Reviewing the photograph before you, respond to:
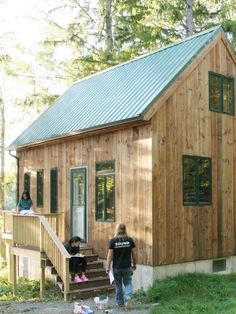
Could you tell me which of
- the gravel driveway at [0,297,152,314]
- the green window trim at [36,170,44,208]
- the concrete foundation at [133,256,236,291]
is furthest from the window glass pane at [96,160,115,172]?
the green window trim at [36,170,44,208]

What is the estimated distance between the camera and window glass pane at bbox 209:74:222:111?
14541 mm

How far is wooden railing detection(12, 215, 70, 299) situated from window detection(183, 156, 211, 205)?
3607mm

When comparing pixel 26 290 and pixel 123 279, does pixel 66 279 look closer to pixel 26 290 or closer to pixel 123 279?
pixel 123 279

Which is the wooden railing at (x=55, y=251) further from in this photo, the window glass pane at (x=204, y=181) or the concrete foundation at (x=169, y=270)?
the window glass pane at (x=204, y=181)

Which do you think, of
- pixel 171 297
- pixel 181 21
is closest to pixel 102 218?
pixel 171 297

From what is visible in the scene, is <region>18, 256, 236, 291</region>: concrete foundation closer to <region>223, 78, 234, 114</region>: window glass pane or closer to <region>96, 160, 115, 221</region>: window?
<region>96, 160, 115, 221</region>: window

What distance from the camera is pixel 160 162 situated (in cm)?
1280

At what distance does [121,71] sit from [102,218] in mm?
5795

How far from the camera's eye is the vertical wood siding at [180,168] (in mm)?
12766

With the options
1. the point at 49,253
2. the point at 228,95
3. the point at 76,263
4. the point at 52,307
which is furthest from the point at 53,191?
the point at 228,95

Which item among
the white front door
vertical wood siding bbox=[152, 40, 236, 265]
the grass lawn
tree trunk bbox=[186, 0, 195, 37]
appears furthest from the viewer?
tree trunk bbox=[186, 0, 195, 37]

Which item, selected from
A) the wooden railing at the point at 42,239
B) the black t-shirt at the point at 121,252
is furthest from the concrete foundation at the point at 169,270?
the wooden railing at the point at 42,239

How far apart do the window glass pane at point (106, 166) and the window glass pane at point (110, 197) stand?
257 millimetres

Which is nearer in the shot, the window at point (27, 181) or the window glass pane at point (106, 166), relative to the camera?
the window glass pane at point (106, 166)
